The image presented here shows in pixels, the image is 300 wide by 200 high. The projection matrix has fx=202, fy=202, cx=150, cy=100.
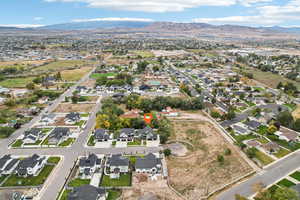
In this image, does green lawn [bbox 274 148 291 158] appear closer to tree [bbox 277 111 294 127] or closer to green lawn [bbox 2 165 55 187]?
tree [bbox 277 111 294 127]

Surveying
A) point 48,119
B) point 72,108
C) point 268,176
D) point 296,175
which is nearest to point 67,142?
point 48,119

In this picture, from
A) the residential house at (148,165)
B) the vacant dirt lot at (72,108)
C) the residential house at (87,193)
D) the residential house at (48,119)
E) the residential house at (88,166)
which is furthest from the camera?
the vacant dirt lot at (72,108)

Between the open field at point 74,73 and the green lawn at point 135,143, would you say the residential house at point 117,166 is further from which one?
the open field at point 74,73

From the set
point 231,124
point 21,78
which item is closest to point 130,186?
point 231,124

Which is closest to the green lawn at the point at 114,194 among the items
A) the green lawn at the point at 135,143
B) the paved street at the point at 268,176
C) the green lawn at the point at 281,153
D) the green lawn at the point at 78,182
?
the green lawn at the point at 78,182

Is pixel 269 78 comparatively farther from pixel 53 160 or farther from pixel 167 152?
pixel 53 160

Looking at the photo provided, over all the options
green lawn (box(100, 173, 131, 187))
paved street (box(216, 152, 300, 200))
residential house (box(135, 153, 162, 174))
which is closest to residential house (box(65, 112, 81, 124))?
green lawn (box(100, 173, 131, 187))
